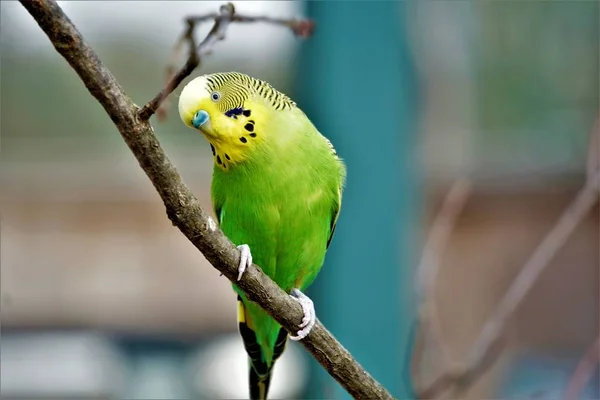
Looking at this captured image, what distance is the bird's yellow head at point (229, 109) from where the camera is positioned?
65 cm

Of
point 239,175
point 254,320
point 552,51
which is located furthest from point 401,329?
point 552,51

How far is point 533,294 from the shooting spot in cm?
283

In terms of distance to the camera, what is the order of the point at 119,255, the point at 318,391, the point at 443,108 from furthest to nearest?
the point at 119,255, the point at 443,108, the point at 318,391

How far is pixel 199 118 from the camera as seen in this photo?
65cm

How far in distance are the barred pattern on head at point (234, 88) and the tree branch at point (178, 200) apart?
80 millimetres

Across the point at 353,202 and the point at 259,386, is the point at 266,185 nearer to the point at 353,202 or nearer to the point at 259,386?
the point at 259,386

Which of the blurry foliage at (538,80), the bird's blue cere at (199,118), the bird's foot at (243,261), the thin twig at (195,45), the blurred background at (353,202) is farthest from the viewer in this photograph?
the blurry foliage at (538,80)

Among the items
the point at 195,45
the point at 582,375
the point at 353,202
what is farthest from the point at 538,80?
the point at 195,45

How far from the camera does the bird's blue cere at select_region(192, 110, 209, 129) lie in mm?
651

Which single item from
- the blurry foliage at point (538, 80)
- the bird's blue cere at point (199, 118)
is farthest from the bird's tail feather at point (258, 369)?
the blurry foliage at point (538, 80)

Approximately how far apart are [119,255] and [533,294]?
145 centimetres

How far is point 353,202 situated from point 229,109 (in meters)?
1.13

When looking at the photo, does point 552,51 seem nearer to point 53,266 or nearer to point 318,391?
point 318,391

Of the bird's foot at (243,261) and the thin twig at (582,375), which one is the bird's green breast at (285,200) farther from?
the thin twig at (582,375)
